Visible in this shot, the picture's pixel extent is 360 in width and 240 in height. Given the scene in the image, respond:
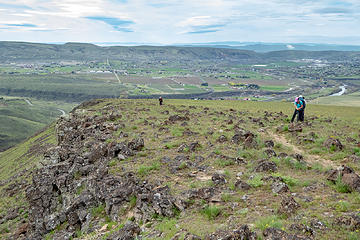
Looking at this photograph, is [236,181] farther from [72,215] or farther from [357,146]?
[357,146]

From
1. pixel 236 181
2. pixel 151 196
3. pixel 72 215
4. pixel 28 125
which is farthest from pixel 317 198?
pixel 28 125

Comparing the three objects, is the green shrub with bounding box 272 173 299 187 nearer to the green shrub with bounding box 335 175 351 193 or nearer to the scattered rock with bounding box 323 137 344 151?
the green shrub with bounding box 335 175 351 193

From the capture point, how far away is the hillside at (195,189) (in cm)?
1005

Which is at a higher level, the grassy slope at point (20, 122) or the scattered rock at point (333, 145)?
the scattered rock at point (333, 145)

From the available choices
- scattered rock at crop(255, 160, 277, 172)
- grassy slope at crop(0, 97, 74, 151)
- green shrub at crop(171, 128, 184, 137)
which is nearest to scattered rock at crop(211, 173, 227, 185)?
scattered rock at crop(255, 160, 277, 172)

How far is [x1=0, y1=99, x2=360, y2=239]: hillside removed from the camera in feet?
33.0

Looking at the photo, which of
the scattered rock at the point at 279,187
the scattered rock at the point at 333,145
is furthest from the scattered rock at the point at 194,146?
the scattered rock at the point at 333,145

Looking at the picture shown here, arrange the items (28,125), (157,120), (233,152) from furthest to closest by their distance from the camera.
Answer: (28,125) → (157,120) → (233,152)

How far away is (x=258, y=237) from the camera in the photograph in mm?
8758

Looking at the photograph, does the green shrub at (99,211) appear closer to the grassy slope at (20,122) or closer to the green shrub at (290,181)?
the green shrub at (290,181)

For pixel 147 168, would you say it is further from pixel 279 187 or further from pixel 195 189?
pixel 279 187

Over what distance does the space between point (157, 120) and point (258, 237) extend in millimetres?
23712

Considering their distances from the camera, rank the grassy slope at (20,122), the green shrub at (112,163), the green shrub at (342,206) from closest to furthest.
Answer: the green shrub at (342,206) → the green shrub at (112,163) → the grassy slope at (20,122)

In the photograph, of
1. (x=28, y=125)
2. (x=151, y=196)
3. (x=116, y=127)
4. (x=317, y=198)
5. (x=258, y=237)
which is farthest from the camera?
(x=28, y=125)
